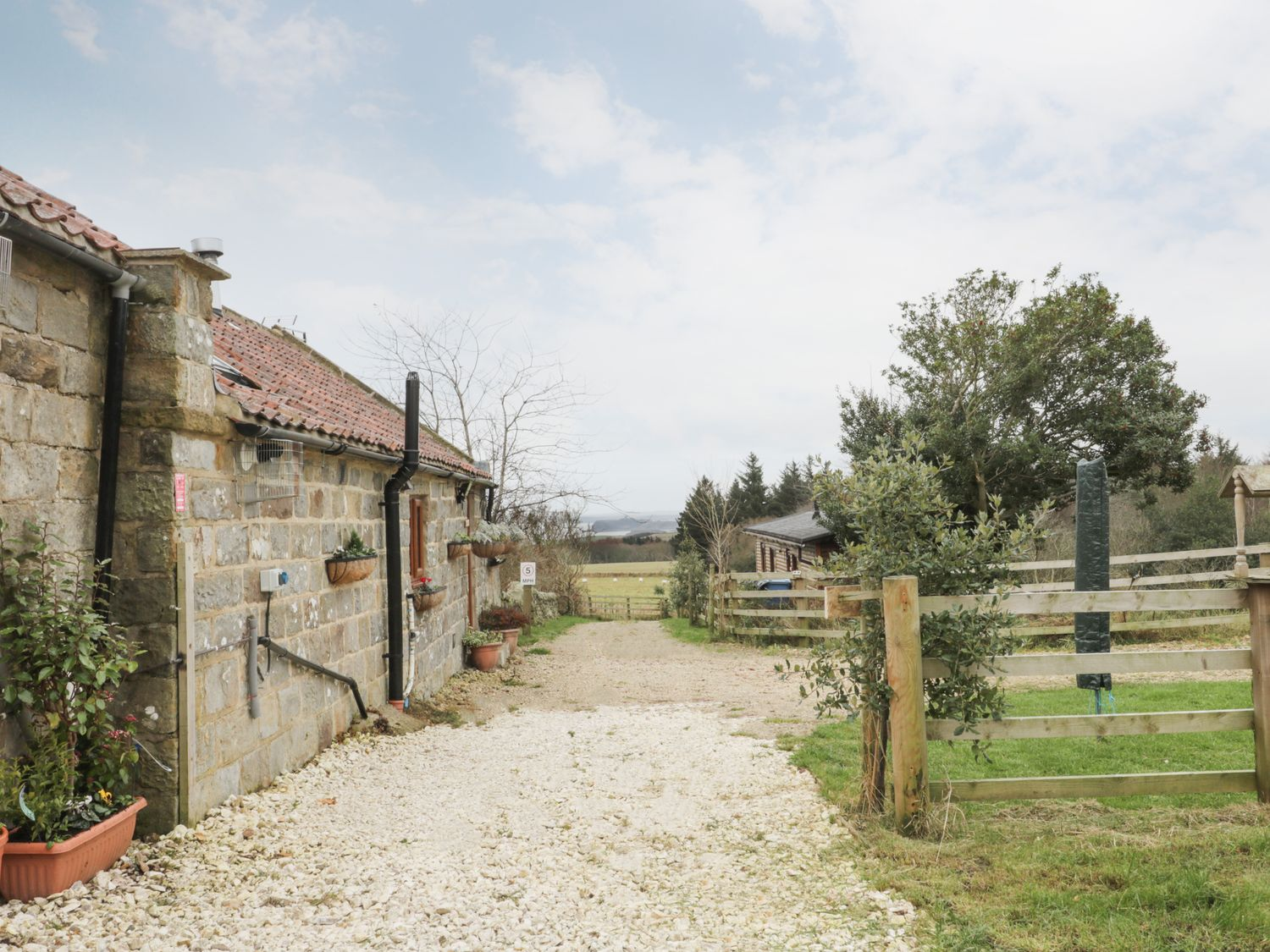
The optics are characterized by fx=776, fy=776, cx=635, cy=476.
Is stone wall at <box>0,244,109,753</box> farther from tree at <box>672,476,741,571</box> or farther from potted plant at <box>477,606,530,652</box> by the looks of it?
tree at <box>672,476,741,571</box>

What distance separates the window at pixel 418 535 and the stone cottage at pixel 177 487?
2825 millimetres

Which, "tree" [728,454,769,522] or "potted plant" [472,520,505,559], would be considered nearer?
"potted plant" [472,520,505,559]

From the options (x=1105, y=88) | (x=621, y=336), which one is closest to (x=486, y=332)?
(x=621, y=336)

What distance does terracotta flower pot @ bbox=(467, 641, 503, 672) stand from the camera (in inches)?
463

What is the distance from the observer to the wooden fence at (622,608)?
21375 millimetres

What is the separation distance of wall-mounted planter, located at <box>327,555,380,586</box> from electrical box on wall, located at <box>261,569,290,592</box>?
3.22 feet

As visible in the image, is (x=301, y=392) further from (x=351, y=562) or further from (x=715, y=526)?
(x=715, y=526)

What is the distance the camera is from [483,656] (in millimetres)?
11797

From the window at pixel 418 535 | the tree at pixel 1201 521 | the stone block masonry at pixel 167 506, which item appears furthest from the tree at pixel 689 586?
the stone block masonry at pixel 167 506

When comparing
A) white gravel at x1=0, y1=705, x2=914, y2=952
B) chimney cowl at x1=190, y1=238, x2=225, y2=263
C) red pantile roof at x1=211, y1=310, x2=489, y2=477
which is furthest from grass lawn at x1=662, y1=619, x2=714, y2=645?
chimney cowl at x1=190, y1=238, x2=225, y2=263

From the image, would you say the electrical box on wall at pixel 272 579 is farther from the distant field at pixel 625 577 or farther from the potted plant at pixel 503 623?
the distant field at pixel 625 577

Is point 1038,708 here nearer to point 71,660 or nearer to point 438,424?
point 71,660

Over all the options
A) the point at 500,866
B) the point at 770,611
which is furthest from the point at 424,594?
the point at 770,611

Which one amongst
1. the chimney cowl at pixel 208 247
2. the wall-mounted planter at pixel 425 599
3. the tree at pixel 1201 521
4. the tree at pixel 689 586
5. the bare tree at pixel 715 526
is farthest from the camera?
the bare tree at pixel 715 526
